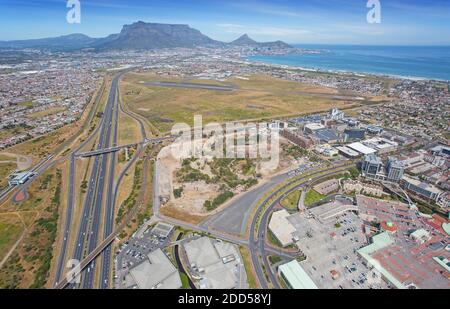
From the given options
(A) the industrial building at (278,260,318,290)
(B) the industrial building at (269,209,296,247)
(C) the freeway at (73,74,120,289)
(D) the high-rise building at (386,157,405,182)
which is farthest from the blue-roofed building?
(C) the freeway at (73,74,120,289)

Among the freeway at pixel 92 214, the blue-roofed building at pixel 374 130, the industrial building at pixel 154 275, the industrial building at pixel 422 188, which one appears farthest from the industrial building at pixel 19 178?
the blue-roofed building at pixel 374 130

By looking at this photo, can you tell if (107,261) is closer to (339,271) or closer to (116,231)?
(116,231)

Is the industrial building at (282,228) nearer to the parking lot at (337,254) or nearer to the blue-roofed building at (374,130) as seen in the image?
the parking lot at (337,254)

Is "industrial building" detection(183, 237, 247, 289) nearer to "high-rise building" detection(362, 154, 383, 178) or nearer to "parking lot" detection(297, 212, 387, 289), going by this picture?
"parking lot" detection(297, 212, 387, 289)

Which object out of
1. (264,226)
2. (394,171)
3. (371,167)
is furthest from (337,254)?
(394,171)

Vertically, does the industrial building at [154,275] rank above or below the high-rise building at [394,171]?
below

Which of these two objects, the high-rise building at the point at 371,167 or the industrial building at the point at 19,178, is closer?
the industrial building at the point at 19,178

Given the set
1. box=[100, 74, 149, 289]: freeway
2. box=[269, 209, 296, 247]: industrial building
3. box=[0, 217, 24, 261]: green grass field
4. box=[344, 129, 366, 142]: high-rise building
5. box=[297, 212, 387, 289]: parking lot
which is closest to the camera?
box=[297, 212, 387, 289]: parking lot

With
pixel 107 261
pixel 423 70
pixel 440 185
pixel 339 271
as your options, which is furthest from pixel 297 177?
pixel 423 70
